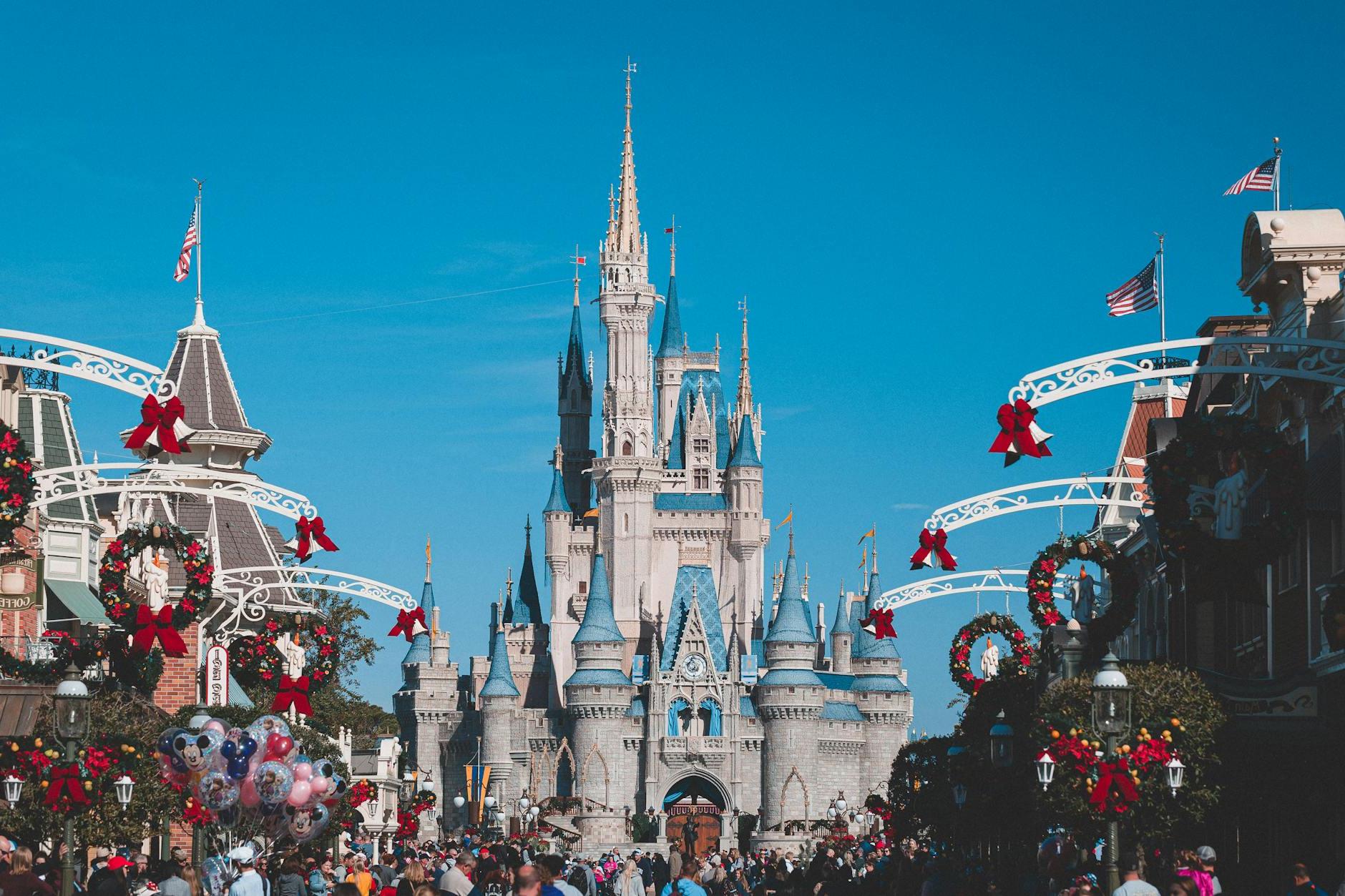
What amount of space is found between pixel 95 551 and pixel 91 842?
561 inches

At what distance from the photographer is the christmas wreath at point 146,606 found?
1045 inches

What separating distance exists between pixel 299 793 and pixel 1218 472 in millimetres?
10107

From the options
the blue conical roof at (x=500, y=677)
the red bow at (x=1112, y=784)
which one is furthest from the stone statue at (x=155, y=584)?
the blue conical roof at (x=500, y=677)

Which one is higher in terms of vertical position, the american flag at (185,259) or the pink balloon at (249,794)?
the american flag at (185,259)

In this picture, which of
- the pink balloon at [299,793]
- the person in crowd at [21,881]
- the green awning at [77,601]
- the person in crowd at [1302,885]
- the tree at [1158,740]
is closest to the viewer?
the person in crowd at [1302,885]

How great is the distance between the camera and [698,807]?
11469cm

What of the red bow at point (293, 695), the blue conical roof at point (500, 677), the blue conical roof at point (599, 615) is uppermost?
the blue conical roof at point (599, 615)

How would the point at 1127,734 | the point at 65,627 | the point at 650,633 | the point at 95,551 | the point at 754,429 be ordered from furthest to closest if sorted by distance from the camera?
1. the point at 754,429
2. the point at 650,633
3. the point at 95,551
4. the point at 65,627
5. the point at 1127,734

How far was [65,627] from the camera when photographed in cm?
3703

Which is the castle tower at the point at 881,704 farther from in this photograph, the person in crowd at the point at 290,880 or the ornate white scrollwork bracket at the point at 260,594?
the person in crowd at the point at 290,880

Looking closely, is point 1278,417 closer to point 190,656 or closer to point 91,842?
point 91,842

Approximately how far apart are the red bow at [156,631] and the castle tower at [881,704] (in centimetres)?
9316

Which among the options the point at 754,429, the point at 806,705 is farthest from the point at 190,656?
the point at 754,429

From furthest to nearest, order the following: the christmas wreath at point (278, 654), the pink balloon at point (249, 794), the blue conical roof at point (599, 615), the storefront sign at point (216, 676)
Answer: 1. the blue conical roof at point (599, 615)
2. the storefront sign at point (216, 676)
3. the christmas wreath at point (278, 654)
4. the pink balloon at point (249, 794)
